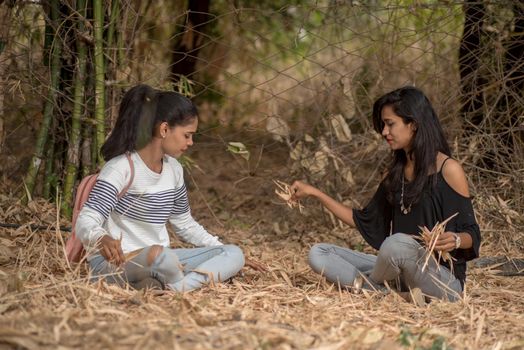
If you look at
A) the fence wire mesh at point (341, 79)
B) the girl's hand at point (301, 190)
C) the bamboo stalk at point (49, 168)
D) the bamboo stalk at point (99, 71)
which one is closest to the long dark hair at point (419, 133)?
the girl's hand at point (301, 190)

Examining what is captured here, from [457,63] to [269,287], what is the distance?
213 centimetres

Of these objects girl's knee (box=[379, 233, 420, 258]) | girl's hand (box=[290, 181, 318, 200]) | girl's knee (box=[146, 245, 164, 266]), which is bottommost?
girl's knee (box=[146, 245, 164, 266])

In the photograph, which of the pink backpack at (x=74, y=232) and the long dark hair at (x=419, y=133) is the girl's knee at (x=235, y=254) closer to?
the pink backpack at (x=74, y=232)

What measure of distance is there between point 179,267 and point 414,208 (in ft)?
3.29

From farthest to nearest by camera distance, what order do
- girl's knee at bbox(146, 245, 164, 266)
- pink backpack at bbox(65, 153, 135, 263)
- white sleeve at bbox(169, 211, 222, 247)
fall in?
white sleeve at bbox(169, 211, 222, 247) < pink backpack at bbox(65, 153, 135, 263) < girl's knee at bbox(146, 245, 164, 266)

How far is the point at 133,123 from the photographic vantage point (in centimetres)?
364

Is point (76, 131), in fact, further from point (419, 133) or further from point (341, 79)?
point (419, 133)

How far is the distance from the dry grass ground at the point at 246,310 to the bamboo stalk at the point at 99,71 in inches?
20.1

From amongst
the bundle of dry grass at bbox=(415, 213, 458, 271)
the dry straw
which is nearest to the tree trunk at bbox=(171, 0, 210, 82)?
the dry straw

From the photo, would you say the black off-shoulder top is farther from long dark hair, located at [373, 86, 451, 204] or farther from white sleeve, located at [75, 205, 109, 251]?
white sleeve, located at [75, 205, 109, 251]

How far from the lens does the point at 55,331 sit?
2.64 metres

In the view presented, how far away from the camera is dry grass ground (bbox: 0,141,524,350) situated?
2682 millimetres

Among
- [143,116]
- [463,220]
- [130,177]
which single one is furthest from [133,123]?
[463,220]

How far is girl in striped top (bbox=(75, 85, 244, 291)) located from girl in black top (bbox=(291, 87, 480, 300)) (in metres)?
0.51
